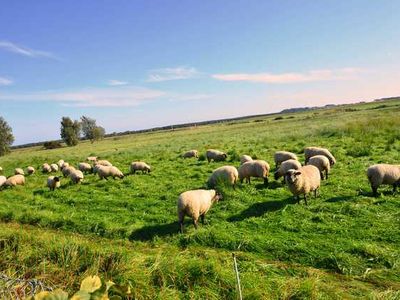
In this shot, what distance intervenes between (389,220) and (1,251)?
1045 centimetres

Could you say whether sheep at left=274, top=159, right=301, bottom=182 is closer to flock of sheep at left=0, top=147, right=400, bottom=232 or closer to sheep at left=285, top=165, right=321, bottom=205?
flock of sheep at left=0, top=147, right=400, bottom=232

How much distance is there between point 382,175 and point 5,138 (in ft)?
260

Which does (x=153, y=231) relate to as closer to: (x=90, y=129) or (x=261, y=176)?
(x=261, y=176)

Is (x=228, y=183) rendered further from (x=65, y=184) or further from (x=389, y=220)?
(x=65, y=184)

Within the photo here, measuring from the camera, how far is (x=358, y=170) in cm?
1717

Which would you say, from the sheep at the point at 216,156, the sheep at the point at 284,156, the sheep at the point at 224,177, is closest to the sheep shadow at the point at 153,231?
the sheep at the point at 224,177

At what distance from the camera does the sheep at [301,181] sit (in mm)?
12609

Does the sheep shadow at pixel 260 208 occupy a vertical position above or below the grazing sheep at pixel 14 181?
below

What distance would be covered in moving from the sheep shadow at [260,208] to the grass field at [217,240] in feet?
0.12

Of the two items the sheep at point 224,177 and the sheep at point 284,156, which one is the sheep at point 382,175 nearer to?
the sheep at point 224,177

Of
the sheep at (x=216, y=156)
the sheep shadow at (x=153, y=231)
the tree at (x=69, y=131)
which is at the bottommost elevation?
the sheep shadow at (x=153, y=231)

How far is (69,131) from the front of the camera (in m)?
90.8

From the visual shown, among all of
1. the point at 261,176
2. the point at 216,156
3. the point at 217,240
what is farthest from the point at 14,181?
the point at 217,240

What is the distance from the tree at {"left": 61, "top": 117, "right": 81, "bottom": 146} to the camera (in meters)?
90.8
